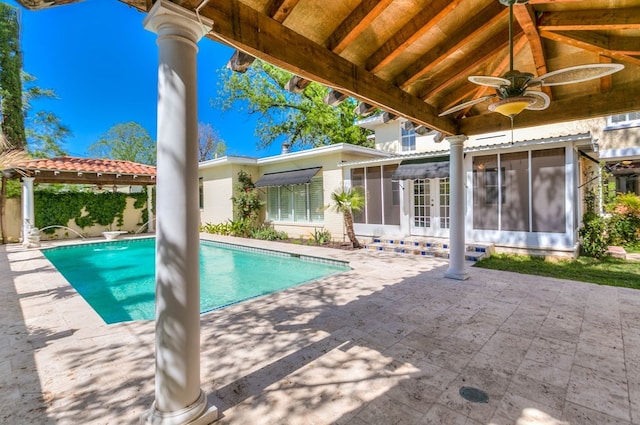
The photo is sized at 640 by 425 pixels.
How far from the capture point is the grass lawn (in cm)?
789

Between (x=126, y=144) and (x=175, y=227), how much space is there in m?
46.5

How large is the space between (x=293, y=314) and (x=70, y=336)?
3575 mm

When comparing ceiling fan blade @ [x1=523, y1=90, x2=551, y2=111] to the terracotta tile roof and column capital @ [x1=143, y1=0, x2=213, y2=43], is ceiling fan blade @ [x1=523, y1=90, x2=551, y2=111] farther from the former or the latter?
the terracotta tile roof

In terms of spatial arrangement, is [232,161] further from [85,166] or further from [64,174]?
[64,174]

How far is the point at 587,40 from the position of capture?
4.56 metres

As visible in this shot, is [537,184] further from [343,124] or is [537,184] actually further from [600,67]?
[343,124]

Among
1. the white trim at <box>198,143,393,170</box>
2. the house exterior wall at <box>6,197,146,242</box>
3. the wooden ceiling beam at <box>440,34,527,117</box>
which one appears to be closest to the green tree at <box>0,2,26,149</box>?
the house exterior wall at <box>6,197,146,242</box>

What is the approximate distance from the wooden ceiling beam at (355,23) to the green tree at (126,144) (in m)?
44.4

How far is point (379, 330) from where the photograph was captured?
5070 mm

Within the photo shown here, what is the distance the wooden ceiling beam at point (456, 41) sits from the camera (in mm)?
4281

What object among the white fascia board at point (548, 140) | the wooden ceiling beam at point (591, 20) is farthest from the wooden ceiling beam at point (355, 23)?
the white fascia board at point (548, 140)

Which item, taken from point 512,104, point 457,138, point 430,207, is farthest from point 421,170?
point 512,104

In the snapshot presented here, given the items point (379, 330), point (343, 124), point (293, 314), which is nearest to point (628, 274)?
point (379, 330)

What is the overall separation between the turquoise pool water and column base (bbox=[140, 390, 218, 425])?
3827 mm
